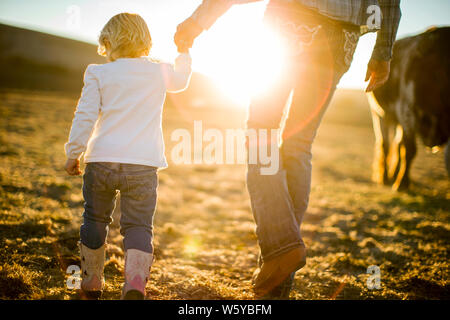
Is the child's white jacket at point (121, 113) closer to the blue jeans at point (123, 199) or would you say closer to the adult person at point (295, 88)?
the blue jeans at point (123, 199)

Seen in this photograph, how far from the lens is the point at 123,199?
5.63ft

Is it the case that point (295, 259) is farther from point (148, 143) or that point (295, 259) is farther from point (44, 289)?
point (44, 289)

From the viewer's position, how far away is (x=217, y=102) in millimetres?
29141

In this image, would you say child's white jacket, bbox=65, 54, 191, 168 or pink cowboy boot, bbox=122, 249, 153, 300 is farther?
child's white jacket, bbox=65, 54, 191, 168

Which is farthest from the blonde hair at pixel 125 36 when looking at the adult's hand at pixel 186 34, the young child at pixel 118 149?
the adult's hand at pixel 186 34

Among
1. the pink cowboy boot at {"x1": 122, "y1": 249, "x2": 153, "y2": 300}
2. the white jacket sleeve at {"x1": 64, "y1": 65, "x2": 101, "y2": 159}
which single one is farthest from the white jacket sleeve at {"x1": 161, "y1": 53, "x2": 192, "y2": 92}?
the pink cowboy boot at {"x1": 122, "y1": 249, "x2": 153, "y2": 300}

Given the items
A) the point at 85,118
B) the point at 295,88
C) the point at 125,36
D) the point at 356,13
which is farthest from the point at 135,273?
the point at 356,13

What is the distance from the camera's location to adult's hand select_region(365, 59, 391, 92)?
2045 millimetres

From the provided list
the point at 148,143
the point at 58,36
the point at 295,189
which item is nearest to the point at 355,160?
the point at 295,189

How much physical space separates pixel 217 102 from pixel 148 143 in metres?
27.9

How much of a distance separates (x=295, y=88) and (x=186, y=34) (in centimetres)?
73

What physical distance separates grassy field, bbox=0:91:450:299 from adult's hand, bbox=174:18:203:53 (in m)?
1.47

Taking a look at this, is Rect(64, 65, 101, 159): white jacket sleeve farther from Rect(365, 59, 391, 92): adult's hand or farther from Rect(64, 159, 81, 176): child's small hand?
Rect(365, 59, 391, 92): adult's hand

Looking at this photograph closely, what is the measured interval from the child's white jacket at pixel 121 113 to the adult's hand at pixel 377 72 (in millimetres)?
1284
